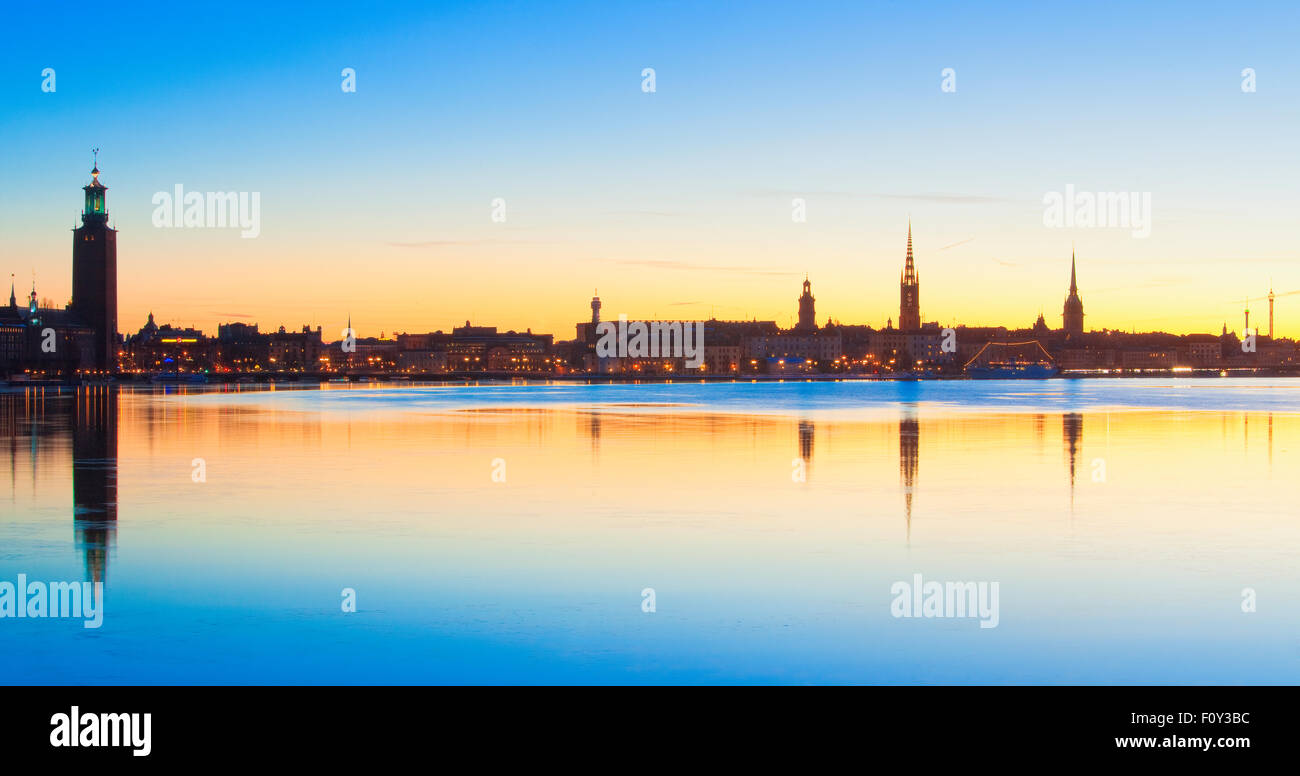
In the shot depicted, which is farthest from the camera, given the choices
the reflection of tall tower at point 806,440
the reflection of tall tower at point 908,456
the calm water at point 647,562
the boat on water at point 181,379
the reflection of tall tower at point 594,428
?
the boat on water at point 181,379

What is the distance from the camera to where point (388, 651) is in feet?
28.2

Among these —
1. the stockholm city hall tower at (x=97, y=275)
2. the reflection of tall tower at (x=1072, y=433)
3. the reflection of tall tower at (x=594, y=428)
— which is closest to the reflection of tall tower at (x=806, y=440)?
the reflection of tall tower at (x=594, y=428)

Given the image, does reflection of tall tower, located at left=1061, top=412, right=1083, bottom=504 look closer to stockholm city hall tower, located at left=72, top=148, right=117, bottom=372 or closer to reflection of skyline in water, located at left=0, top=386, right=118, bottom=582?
reflection of skyline in water, located at left=0, top=386, right=118, bottom=582

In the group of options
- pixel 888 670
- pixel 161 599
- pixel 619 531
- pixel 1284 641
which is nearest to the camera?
pixel 888 670

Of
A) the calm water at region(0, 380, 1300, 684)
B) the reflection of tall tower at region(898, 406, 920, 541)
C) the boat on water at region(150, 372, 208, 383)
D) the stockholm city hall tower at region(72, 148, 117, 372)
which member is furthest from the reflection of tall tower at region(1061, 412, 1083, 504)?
the stockholm city hall tower at region(72, 148, 117, 372)

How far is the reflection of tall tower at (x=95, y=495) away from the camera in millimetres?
12680

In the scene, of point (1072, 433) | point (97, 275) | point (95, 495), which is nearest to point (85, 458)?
point (95, 495)

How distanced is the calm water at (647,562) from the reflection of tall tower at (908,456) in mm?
219

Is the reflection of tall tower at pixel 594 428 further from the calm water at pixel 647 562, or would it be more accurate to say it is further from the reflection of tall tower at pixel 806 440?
the reflection of tall tower at pixel 806 440

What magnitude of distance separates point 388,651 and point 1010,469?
1570 centimetres

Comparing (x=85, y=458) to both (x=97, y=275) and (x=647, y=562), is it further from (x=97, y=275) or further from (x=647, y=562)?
(x=97, y=275)

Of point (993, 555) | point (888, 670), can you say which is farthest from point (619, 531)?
point (888, 670)
